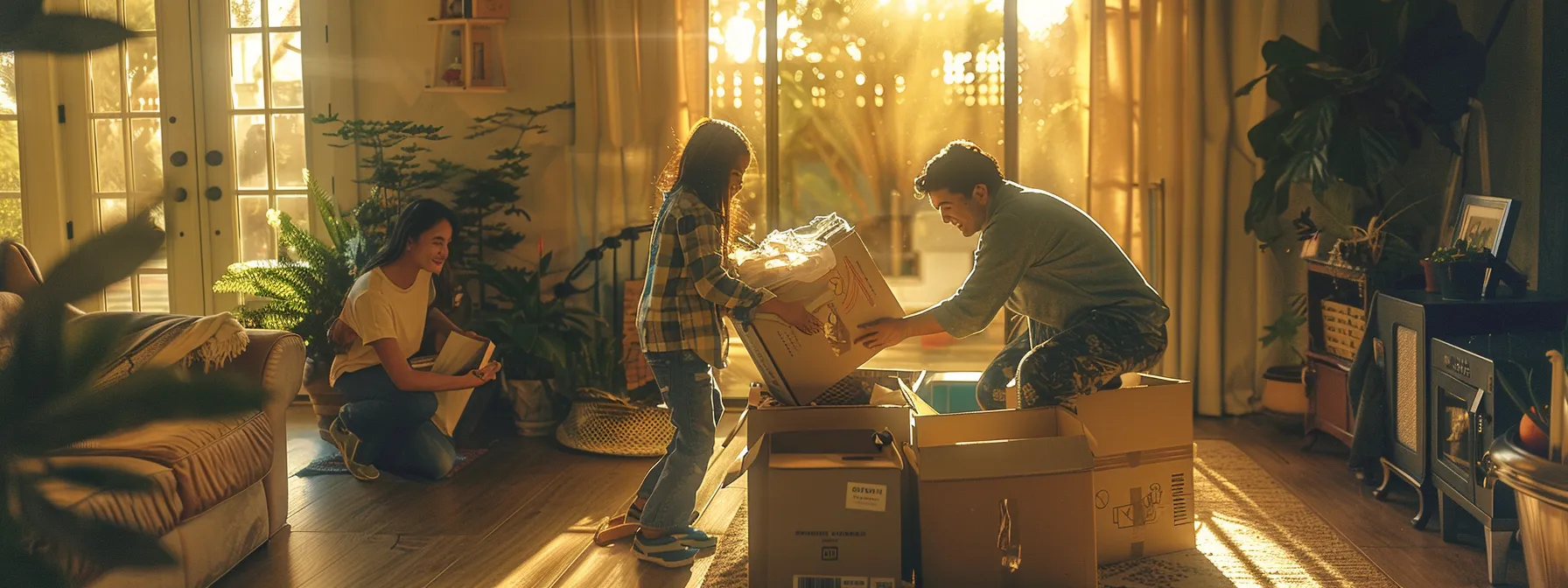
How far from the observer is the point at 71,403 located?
0.45 meters

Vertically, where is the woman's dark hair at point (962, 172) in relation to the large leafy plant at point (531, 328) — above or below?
above

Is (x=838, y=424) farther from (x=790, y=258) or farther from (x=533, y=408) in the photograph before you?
(x=533, y=408)

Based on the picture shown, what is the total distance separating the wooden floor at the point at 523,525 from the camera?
3.04 meters

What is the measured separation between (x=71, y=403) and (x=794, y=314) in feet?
7.91

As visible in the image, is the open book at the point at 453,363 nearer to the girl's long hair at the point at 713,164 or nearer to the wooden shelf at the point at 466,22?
the girl's long hair at the point at 713,164

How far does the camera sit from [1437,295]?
11.3 ft

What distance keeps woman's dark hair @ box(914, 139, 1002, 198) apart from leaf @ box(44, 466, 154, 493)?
2.73 metres

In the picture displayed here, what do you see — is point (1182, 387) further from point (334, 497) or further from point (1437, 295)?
point (334, 497)

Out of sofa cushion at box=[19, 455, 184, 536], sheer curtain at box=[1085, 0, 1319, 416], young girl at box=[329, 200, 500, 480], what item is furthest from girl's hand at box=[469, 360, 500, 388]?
sofa cushion at box=[19, 455, 184, 536]

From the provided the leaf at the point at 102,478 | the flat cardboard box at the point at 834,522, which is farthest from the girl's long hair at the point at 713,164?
the leaf at the point at 102,478

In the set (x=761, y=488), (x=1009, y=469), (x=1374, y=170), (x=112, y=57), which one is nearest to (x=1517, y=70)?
(x=1374, y=170)

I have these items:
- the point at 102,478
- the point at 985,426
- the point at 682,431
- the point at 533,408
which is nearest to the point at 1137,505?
the point at 985,426

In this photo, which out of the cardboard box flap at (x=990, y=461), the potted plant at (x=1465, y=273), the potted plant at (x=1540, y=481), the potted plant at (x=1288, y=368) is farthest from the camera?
the potted plant at (x=1288, y=368)

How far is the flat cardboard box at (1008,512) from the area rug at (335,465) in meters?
2.06
